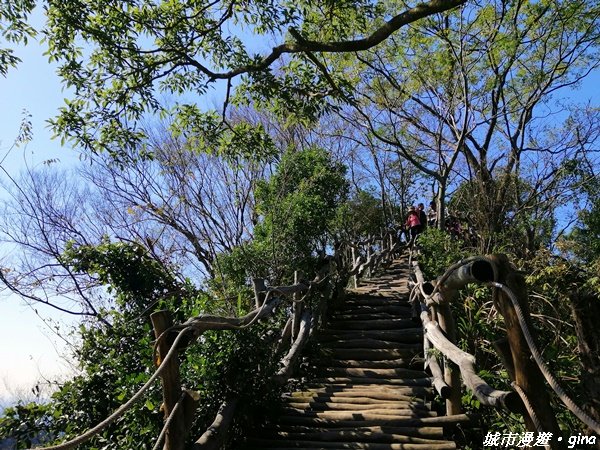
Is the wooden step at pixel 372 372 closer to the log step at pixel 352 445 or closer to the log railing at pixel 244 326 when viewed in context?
the log railing at pixel 244 326

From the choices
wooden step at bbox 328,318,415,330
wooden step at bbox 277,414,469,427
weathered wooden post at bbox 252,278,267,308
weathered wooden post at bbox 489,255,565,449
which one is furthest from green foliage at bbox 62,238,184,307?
weathered wooden post at bbox 489,255,565,449

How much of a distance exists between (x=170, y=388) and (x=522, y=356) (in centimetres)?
187

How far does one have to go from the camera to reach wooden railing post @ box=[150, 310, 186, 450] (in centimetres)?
263

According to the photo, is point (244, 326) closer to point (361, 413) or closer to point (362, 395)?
point (361, 413)

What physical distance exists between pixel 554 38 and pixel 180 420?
471 inches

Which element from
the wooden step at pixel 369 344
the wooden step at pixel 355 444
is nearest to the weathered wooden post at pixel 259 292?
the wooden step at pixel 355 444

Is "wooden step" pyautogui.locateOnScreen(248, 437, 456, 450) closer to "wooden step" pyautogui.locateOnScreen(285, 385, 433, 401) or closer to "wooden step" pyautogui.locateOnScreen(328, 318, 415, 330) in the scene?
"wooden step" pyautogui.locateOnScreen(285, 385, 433, 401)

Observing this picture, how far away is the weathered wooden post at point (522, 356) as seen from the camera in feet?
6.73

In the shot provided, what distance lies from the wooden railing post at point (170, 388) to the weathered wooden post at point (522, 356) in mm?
1758

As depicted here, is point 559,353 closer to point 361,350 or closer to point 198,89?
point 361,350

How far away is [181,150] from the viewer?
12.7 meters

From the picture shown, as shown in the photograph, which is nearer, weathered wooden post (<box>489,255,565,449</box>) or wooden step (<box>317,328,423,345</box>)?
weathered wooden post (<box>489,255,565,449</box>)

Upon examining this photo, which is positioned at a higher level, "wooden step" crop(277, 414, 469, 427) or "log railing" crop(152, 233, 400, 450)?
"log railing" crop(152, 233, 400, 450)

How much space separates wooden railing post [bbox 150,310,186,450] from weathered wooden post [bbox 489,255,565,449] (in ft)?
5.77
